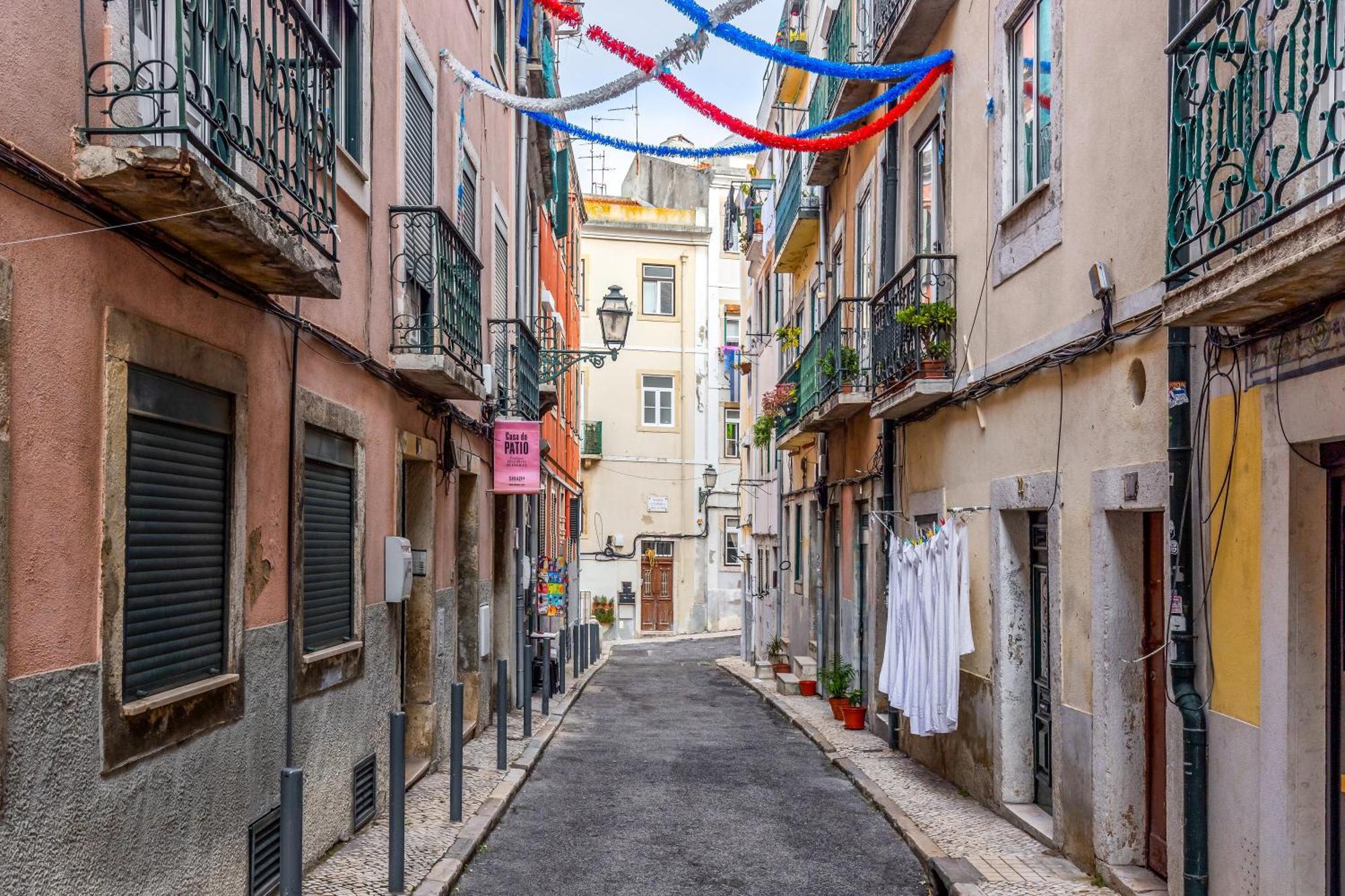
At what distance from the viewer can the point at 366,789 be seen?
8.98 meters

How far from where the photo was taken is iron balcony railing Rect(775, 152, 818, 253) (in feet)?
64.4

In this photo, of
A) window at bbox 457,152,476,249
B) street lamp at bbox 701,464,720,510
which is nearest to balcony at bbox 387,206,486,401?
window at bbox 457,152,476,249

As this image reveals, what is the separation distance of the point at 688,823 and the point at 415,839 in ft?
7.10

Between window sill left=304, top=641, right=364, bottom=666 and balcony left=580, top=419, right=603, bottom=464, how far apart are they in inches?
1196

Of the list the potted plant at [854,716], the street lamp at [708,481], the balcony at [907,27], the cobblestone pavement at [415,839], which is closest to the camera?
the cobblestone pavement at [415,839]

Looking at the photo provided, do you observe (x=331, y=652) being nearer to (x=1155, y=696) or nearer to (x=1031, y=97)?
(x=1155, y=696)

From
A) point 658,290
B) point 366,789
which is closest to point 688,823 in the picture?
point 366,789

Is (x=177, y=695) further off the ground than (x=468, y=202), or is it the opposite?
(x=468, y=202)

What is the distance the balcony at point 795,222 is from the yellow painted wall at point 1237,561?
1345cm

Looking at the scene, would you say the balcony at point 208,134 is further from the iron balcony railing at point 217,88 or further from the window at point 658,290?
the window at point 658,290

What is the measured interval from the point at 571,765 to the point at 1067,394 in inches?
252

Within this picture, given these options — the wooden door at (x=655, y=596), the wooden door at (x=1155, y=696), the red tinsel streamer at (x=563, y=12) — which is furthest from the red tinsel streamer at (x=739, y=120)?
the wooden door at (x=655, y=596)

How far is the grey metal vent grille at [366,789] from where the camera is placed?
28.7ft

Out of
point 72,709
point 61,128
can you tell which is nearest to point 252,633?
point 72,709
